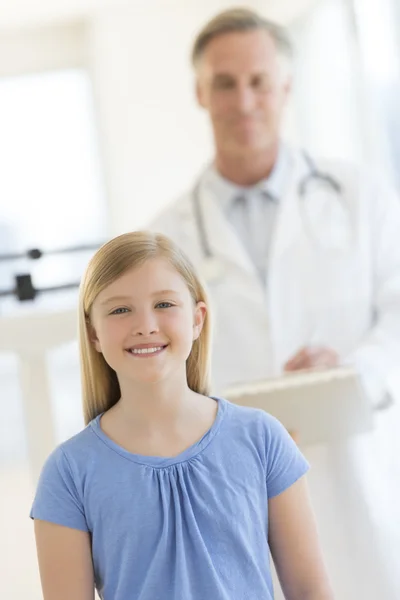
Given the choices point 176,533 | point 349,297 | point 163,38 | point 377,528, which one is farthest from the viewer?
point 163,38

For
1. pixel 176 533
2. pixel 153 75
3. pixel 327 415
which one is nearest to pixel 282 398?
pixel 327 415

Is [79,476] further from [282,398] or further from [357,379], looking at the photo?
[357,379]

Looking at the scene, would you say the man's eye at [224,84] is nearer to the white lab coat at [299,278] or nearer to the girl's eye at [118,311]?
the white lab coat at [299,278]

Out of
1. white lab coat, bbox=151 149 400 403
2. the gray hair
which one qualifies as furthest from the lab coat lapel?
the gray hair

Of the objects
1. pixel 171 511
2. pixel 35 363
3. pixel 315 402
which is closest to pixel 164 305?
pixel 171 511

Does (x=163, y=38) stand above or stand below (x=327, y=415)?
above

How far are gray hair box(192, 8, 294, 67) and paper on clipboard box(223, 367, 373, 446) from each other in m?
0.66

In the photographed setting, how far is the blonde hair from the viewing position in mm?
610

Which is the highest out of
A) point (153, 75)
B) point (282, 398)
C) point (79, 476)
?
point (153, 75)

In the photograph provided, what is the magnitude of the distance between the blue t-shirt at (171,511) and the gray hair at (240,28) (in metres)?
1.08

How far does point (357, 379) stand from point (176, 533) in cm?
68

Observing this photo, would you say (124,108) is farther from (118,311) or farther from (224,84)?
(118,311)

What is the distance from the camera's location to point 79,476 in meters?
0.60

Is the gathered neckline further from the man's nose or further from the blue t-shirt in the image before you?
the man's nose
